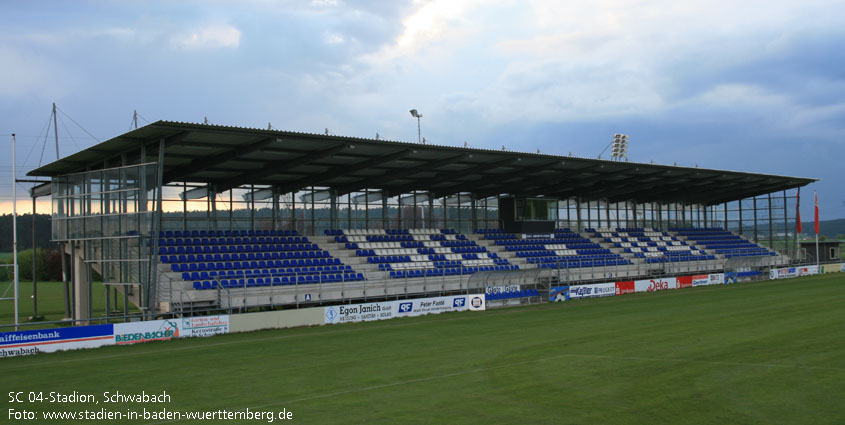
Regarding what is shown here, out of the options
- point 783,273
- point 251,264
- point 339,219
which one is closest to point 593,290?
point 339,219

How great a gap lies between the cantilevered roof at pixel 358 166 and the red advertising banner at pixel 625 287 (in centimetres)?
774

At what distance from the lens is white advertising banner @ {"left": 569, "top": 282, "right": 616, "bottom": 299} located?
3878 centimetres

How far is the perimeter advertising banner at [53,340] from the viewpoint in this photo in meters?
19.7

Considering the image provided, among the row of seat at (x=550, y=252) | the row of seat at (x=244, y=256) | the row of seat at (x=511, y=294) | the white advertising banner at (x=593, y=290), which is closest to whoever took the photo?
the row of seat at (x=244, y=256)

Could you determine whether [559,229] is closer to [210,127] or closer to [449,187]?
[449,187]

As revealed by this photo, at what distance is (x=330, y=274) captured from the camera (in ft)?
102

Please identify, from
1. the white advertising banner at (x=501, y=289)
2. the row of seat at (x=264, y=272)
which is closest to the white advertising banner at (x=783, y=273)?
the white advertising banner at (x=501, y=289)

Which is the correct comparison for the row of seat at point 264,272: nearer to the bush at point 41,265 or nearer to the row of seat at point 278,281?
the row of seat at point 278,281

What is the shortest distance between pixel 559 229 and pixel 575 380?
3882cm

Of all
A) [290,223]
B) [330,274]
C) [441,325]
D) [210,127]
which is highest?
[210,127]

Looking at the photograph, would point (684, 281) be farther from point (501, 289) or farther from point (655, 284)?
point (501, 289)

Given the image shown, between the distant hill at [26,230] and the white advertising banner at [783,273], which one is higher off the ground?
the distant hill at [26,230]

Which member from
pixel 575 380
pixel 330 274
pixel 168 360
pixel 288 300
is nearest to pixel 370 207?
pixel 330 274

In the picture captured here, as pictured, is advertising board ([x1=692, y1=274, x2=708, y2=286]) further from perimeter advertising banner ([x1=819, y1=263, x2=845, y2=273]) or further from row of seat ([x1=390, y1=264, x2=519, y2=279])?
perimeter advertising banner ([x1=819, y1=263, x2=845, y2=273])
